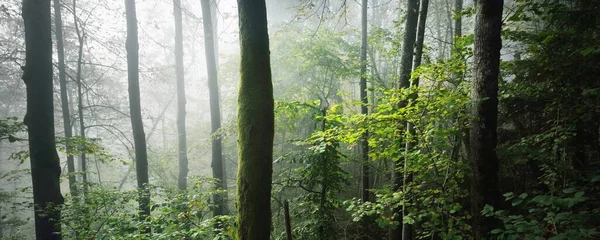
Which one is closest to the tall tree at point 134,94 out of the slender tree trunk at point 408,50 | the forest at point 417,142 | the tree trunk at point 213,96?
the forest at point 417,142

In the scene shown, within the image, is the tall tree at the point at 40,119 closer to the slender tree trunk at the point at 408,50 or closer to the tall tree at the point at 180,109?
the slender tree trunk at the point at 408,50

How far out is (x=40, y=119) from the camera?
16.0 ft

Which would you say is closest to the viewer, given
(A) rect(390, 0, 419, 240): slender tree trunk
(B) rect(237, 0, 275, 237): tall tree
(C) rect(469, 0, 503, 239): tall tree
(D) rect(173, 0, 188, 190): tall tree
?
(B) rect(237, 0, 275, 237): tall tree

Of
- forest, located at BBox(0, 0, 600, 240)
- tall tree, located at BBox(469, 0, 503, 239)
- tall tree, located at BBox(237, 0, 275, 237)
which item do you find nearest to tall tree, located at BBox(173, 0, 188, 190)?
forest, located at BBox(0, 0, 600, 240)

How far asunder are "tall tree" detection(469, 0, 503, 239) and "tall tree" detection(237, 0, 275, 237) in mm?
2506

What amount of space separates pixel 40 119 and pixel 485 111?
6.88 m

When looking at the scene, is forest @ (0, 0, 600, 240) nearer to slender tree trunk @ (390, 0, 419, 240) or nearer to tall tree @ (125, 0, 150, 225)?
slender tree trunk @ (390, 0, 419, 240)

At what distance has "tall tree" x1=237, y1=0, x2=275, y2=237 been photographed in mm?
2838

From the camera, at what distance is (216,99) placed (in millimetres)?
10898

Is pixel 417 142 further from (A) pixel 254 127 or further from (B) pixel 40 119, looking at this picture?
(B) pixel 40 119

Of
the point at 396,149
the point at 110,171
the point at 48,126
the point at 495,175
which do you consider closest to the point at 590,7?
the point at 495,175

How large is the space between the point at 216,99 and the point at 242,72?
8.28 m

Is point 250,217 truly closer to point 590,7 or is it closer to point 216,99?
point 590,7

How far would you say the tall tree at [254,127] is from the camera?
112 inches
